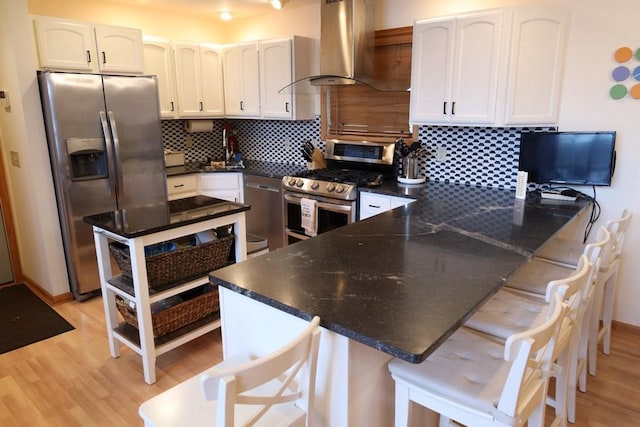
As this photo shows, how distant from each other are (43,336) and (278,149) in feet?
9.10

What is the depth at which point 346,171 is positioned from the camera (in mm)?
3826

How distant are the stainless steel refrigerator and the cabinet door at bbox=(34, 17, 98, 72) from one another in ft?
0.57

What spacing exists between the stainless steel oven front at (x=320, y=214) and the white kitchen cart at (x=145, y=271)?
3.24 feet

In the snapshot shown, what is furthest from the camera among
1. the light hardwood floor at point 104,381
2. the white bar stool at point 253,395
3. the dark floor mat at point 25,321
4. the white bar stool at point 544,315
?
the dark floor mat at point 25,321

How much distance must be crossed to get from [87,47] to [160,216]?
6.17 feet

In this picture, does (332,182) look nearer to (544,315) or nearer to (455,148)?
(455,148)

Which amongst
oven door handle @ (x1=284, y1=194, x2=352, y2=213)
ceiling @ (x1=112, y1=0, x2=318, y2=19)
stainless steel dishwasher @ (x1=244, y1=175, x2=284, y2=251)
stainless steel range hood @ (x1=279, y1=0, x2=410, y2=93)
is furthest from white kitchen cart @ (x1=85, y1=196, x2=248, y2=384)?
ceiling @ (x1=112, y1=0, x2=318, y2=19)

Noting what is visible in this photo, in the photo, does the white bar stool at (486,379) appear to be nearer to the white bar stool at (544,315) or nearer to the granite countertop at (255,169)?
the white bar stool at (544,315)

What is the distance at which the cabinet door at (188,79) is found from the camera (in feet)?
13.5

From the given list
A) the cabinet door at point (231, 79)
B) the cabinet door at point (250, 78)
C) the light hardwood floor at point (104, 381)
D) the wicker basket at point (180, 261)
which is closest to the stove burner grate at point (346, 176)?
the cabinet door at point (250, 78)

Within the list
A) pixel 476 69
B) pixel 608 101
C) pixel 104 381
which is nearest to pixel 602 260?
pixel 608 101

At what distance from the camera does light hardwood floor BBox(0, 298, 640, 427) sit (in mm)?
2135

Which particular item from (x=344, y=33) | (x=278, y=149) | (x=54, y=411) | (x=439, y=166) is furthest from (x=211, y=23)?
(x=54, y=411)

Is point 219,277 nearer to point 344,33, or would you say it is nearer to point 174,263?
point 174,263
